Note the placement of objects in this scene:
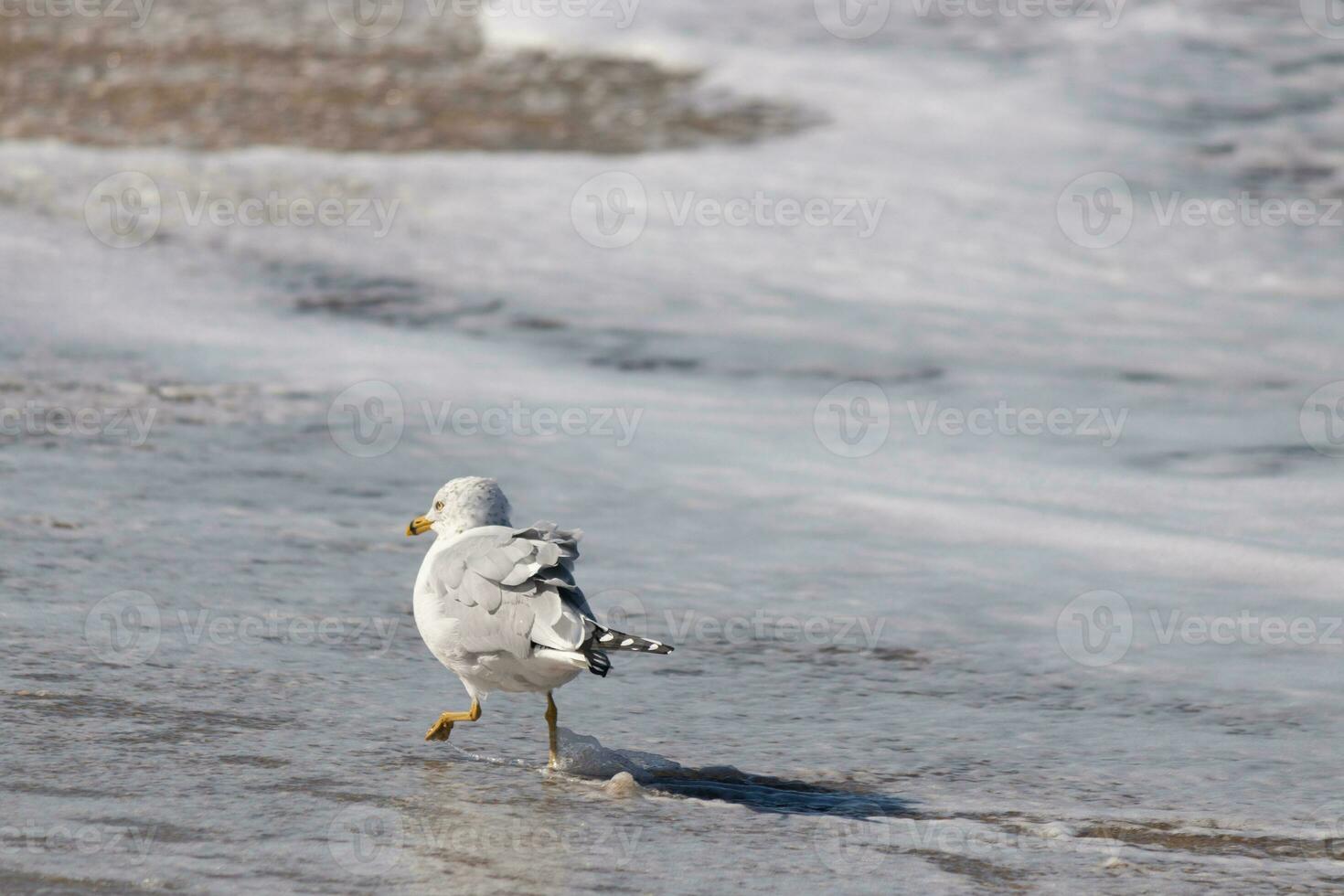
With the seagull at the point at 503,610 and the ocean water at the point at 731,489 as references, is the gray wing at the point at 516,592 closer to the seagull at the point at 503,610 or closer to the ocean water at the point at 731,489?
the seagull at the point at 503,610

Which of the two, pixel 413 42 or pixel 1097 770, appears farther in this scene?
pixel 413 42

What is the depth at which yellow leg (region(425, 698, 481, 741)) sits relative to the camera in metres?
3.88

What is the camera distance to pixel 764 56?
1352 centimetres

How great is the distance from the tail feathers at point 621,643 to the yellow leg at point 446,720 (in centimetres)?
54

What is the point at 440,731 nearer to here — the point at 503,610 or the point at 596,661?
the point at 503,610

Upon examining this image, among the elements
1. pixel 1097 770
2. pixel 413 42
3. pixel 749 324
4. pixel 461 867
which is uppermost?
pixel 413 42

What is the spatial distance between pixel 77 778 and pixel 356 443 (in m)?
3.14

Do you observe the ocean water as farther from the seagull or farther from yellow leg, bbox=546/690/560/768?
the seagull

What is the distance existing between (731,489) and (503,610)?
9.00 ft

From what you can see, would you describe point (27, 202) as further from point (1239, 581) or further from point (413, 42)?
point (1239, 581)

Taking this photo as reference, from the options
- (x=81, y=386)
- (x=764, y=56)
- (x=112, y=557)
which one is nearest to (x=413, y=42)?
(x=764, y=56)

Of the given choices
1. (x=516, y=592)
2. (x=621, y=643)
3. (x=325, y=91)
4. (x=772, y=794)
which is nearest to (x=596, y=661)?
(x=621, y=643)

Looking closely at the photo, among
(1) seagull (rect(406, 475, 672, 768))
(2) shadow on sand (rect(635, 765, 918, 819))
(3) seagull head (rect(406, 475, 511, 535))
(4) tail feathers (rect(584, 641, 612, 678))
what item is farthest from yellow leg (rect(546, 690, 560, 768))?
(3) seagull head (rect(406, 475, 511, 535))

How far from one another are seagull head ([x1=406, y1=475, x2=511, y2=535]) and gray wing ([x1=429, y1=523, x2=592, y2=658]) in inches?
5.4
